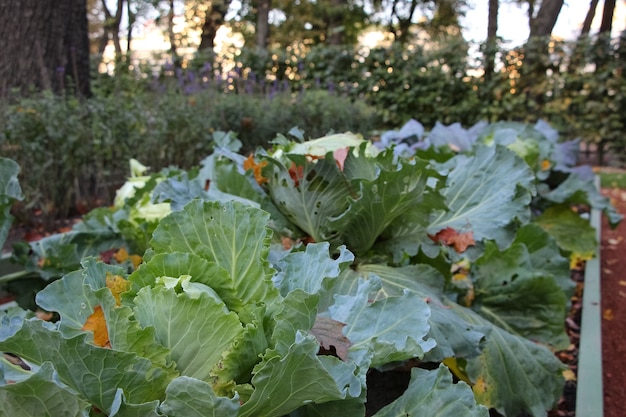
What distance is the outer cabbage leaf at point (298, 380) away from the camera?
2.81ft

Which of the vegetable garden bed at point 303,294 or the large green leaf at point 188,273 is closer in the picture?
the vegetable garden bed at point 303,294

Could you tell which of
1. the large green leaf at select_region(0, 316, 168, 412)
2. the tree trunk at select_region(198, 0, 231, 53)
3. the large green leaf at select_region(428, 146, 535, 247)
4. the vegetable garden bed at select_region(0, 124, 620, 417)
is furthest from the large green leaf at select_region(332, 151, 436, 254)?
the tree trunk at select_region(198, 0, 231, 53)

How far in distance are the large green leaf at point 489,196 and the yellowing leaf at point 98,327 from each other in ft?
3.96

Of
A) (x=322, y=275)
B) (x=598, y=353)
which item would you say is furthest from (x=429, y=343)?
(x=598, y=353)

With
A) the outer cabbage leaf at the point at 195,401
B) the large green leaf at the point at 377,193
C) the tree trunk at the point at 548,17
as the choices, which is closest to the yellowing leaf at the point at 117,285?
the outer cabbage leaf at the point at 195,401

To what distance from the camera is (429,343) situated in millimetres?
1064

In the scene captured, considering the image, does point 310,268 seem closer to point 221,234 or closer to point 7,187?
point 221,234

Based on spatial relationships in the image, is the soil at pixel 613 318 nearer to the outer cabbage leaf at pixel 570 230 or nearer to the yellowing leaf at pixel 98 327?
the outer cabbage leaf at pixel 570 230

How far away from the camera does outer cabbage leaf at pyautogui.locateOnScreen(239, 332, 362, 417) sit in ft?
2.81

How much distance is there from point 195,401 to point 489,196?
147cm

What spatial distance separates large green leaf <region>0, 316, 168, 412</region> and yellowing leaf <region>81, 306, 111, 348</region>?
103mm

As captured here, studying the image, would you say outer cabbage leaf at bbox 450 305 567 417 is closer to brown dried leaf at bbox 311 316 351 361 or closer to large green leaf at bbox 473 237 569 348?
large green leaf at bbox 473 237 569 348

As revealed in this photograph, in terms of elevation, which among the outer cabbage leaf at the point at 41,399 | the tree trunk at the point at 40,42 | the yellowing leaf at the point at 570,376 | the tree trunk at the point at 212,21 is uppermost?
the tree trunk at the point at 212,21

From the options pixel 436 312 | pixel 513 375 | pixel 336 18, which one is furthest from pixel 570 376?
pixel 336 18
